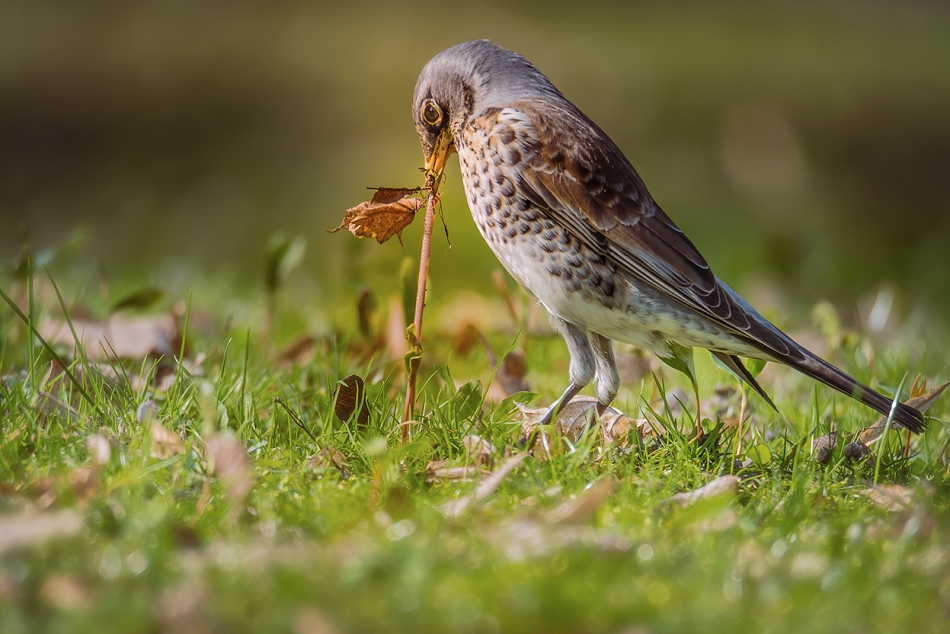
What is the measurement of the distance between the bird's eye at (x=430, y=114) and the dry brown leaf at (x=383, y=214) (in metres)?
0.65

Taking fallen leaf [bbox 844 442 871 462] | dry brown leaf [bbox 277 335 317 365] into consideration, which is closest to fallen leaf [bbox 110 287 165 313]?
dry brown leaf [bbox 277 335 317 365]

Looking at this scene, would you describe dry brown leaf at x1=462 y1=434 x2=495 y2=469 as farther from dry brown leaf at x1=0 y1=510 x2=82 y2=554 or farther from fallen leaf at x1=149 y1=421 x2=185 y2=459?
dry brown leaf at x1=0 y1=510 x2=82 y2=554

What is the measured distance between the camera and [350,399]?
2957mm

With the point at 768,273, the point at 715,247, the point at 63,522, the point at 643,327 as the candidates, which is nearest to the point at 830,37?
the point at 715,247

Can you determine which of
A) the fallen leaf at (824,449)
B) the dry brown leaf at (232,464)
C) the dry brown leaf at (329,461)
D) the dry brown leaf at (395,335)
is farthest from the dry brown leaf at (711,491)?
the dry brown leaf at (395,335)

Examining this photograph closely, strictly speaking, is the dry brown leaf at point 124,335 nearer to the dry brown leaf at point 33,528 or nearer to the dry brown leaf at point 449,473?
the dry brown leaf at point 449,473

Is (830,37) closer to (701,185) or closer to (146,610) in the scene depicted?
(701,185)

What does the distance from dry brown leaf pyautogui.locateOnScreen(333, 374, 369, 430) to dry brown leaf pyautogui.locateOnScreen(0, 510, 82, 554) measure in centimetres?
101

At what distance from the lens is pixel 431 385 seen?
384 centimetres

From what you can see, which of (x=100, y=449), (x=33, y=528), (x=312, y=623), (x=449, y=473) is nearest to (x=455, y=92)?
(x=449, y=473)

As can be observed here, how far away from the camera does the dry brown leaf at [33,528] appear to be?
6.17ft

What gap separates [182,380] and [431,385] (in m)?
1.10

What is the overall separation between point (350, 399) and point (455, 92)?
134 centimetres

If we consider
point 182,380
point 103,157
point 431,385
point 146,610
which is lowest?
point 103,157
